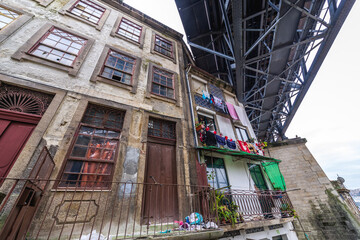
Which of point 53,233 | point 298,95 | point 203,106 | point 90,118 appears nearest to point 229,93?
point 203,106

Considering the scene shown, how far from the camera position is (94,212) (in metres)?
3.75

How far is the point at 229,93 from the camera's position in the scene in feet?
41.4

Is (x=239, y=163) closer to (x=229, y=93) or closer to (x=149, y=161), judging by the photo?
(x=149, y=161)

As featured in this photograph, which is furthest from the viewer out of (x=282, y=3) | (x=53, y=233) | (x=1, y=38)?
(x=282, y=3)

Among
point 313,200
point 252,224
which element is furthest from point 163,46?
point 313,200

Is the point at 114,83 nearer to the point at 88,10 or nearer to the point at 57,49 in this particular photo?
the point at 57,49

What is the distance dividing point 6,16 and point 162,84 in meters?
6.51

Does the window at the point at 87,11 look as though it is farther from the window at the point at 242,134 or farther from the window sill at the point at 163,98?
the window at the point at 242,134

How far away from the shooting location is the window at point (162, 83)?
741 centimetres

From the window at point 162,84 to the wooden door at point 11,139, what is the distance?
4.14m

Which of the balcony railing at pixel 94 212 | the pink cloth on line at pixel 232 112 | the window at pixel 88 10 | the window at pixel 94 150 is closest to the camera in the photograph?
the balcony railing at pixel 94 212

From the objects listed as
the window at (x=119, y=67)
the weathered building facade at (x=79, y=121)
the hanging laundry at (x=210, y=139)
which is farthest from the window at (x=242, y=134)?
the window at (x=119, y=67)

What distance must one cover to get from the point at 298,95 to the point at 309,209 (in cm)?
880

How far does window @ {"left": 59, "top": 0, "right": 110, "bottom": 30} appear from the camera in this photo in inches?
285
